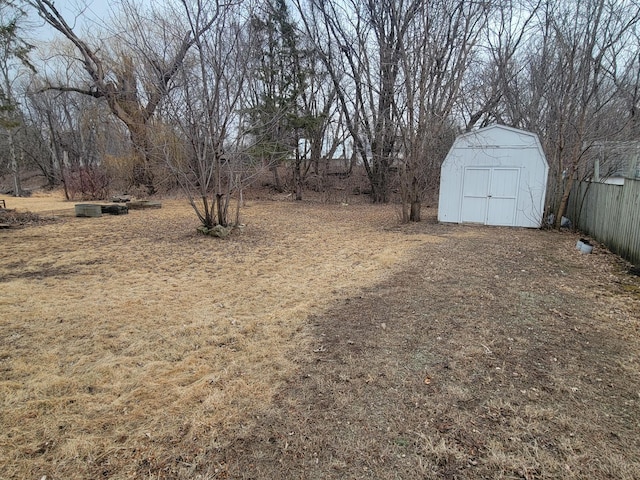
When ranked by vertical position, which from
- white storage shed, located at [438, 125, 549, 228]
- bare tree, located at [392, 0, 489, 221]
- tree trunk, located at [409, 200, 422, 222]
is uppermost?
bare tree, located at [392, 0, 489, 221]

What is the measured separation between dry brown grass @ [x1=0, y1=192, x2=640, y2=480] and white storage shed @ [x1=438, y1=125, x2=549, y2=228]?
412 centimetres

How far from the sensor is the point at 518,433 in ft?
6.06

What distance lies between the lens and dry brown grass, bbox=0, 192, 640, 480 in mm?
1711

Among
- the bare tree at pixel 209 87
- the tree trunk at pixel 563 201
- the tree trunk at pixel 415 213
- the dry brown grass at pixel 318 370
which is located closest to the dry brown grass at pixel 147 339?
the dry brown grass at pixel 318 370

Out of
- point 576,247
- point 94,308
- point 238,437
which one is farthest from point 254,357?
point 576,247

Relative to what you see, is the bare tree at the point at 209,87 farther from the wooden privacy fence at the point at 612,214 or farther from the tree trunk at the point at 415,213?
the wooden privacy fence at the point at 612,214

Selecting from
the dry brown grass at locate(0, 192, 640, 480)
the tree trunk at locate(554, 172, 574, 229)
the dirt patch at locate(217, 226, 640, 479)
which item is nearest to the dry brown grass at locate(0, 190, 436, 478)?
the dry brown grass at locate(0, 192, 640, 480)

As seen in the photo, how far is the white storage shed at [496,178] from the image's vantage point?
8.73 metres

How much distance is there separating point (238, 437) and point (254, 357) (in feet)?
2.75

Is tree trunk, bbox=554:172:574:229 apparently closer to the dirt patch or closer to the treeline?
the treeline

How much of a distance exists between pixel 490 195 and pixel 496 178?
454 mm

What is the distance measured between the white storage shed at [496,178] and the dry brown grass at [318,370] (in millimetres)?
4120

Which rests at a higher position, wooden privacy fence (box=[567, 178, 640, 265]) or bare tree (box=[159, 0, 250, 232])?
bare tree (box=[159, 0, 250, 232])

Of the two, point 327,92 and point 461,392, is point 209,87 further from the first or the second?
point 327,92
